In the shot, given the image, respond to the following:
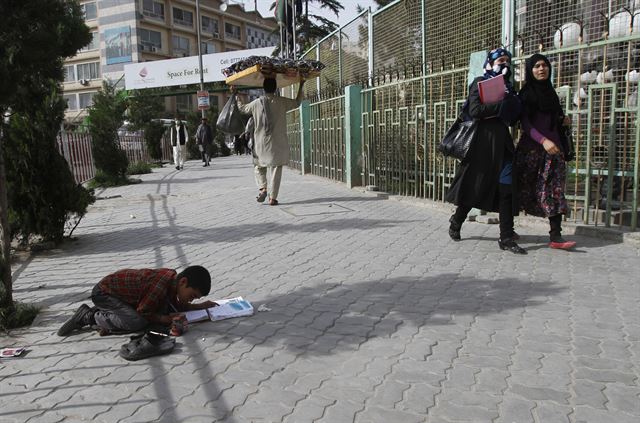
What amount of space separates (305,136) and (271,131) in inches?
228

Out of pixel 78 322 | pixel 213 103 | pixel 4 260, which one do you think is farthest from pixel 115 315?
pixel 213 103

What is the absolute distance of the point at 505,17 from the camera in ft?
21.1

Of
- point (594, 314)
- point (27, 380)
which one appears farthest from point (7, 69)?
point (594, 314)

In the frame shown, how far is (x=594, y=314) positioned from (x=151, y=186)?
1172 centimetres

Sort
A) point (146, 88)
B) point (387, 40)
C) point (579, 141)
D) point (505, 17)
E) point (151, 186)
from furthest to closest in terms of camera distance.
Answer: point (146, 88), point (151, 186), point (387, 40), point (505, 17), point (579, 141)

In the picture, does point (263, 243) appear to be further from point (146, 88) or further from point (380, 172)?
point (146, 88)

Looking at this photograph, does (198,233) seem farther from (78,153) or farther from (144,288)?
(78,153)

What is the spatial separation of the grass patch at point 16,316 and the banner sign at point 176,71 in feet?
111

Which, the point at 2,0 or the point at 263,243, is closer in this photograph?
the point at 2,0

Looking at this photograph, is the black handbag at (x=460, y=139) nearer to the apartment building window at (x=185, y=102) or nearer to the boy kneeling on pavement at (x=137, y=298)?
the boy kneeling on pavement at (x=137, y=298)

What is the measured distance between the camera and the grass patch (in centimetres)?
371

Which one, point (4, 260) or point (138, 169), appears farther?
point (138, 169)

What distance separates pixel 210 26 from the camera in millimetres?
67375

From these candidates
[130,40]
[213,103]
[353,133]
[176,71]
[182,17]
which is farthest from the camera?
[182,17]
